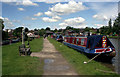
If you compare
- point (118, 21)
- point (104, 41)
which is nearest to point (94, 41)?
point (104, 41)

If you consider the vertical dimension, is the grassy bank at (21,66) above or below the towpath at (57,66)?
above

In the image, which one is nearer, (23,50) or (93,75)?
(93,75)

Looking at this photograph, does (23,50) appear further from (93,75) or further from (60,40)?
(60,40)

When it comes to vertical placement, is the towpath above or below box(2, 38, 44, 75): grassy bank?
below

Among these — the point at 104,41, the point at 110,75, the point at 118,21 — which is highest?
the point at 118,21

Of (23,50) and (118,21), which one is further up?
(118,21)

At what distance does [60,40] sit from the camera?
39.4 meters

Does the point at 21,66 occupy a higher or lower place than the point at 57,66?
higher

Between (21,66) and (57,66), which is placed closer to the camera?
(21,66)

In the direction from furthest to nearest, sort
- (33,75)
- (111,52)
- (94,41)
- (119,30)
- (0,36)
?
1. (119,30)
2. (0,36)
3. (94,41)
4. (111,52)
5. (33,75)

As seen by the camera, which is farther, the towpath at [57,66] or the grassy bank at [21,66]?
the towpath at [57,66]

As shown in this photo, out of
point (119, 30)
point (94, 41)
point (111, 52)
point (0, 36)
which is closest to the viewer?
point (111, 52)

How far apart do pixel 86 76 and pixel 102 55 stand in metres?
5.49

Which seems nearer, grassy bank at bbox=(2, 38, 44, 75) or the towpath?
grassy bank at bbox=(2, 38, 44, 75)
